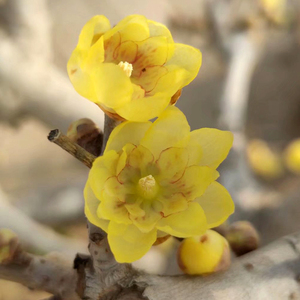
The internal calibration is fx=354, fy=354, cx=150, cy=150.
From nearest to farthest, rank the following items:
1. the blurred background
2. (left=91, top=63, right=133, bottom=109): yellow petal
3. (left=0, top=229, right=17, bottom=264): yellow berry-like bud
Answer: (left=91, top=63, right=133, bottom=109): yellow petal, (left=0, top=229, right=17, bottom=264): yellow berry-like bud, the blurred background

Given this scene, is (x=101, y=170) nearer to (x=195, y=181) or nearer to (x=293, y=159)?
(x=195, y=181)

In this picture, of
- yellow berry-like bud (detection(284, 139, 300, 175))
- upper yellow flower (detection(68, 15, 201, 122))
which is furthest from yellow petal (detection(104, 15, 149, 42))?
yellow berry-like bud (detection(284, 139, 300, 175))

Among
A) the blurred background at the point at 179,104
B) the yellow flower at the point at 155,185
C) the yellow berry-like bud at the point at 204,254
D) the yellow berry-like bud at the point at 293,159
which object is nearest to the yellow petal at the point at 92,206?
the yellow flower at the point at 155,185

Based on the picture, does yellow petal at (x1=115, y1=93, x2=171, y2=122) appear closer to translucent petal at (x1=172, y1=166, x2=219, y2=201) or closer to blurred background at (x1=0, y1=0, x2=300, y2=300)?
translucent petal at (x1=172, y1=166, x2=219, y2=201)

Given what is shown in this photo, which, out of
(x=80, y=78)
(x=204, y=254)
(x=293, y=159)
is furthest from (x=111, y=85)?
(x=293, y=159)

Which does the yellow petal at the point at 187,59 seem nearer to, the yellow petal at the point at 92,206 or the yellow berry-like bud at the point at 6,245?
the yellow petal at the point at 92,206

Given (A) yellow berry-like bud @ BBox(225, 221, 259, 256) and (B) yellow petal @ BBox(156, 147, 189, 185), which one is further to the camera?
(A) yellow berry-like bud @ BBox(225, 221, 259, 256)
